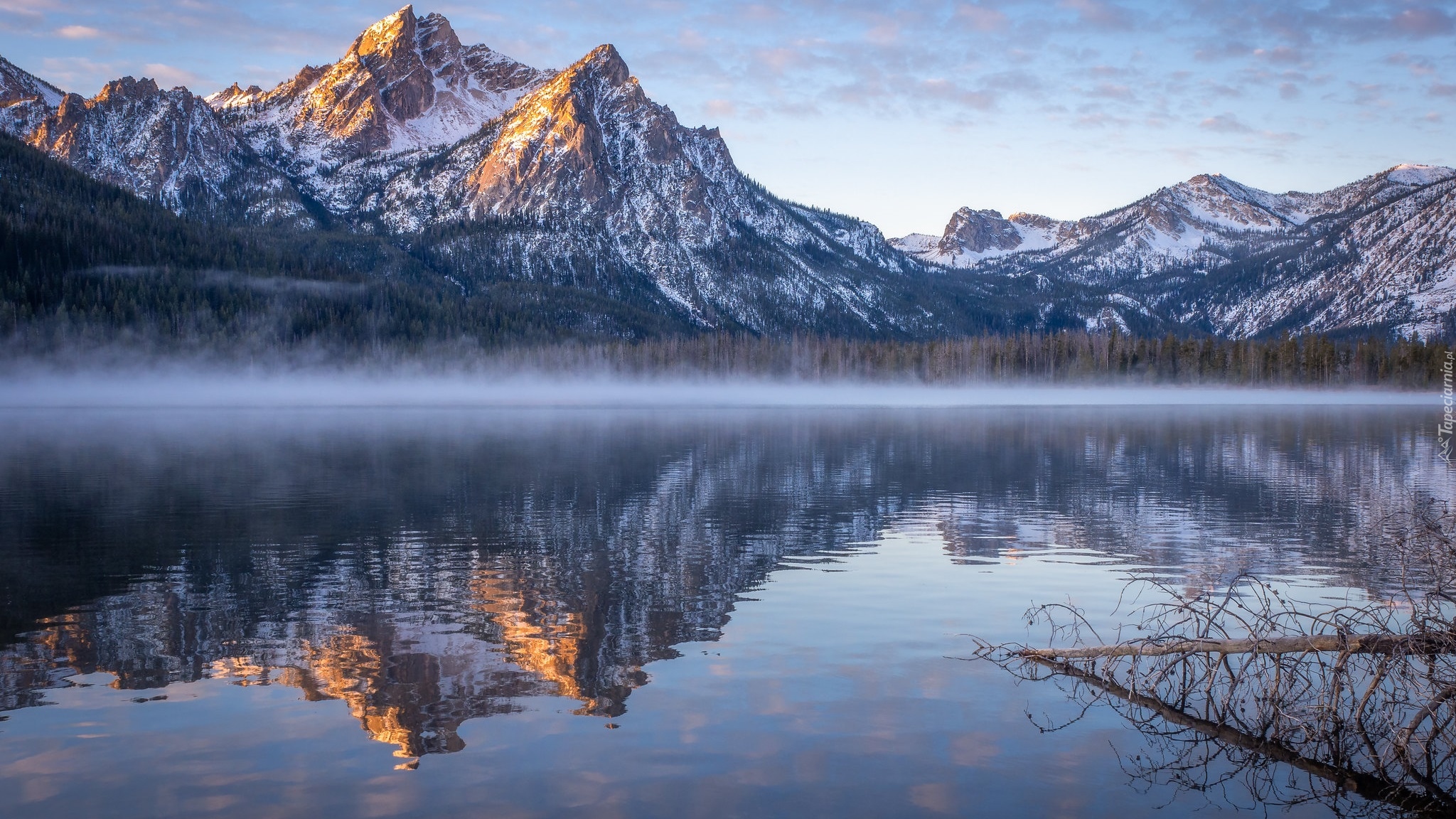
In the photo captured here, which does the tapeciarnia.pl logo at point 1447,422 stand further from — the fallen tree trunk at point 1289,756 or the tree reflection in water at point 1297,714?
the fallen tree trunk at point 1289,756

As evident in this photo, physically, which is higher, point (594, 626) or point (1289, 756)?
point (1289, 756)

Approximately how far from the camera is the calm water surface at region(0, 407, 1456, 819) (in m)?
13.0

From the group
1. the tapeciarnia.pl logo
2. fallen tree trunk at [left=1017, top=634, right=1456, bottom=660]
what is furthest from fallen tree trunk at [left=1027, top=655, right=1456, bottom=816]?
the tapeciarnia.pl logo

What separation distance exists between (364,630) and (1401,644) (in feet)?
54.8

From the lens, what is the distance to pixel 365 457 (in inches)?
2451

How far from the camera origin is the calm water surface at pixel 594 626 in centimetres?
1295

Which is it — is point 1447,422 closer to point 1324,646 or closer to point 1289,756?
point 1289,756

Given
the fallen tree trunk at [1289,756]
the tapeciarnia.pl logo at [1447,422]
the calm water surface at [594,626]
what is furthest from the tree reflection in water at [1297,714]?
the tapeciarnia.pl logo at [1447,422]

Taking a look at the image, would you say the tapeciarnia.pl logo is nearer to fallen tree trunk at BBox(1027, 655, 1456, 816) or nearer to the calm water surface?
the calm water surface

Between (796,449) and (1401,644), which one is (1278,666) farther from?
(796,449)

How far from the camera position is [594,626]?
20.8 metres

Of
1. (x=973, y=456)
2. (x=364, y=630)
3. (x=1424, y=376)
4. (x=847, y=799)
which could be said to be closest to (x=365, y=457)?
(x=973, y=456)

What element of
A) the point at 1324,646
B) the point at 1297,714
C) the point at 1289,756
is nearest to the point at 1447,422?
the point at 1297,714

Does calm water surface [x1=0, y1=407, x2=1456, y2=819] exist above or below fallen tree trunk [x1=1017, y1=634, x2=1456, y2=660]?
below
